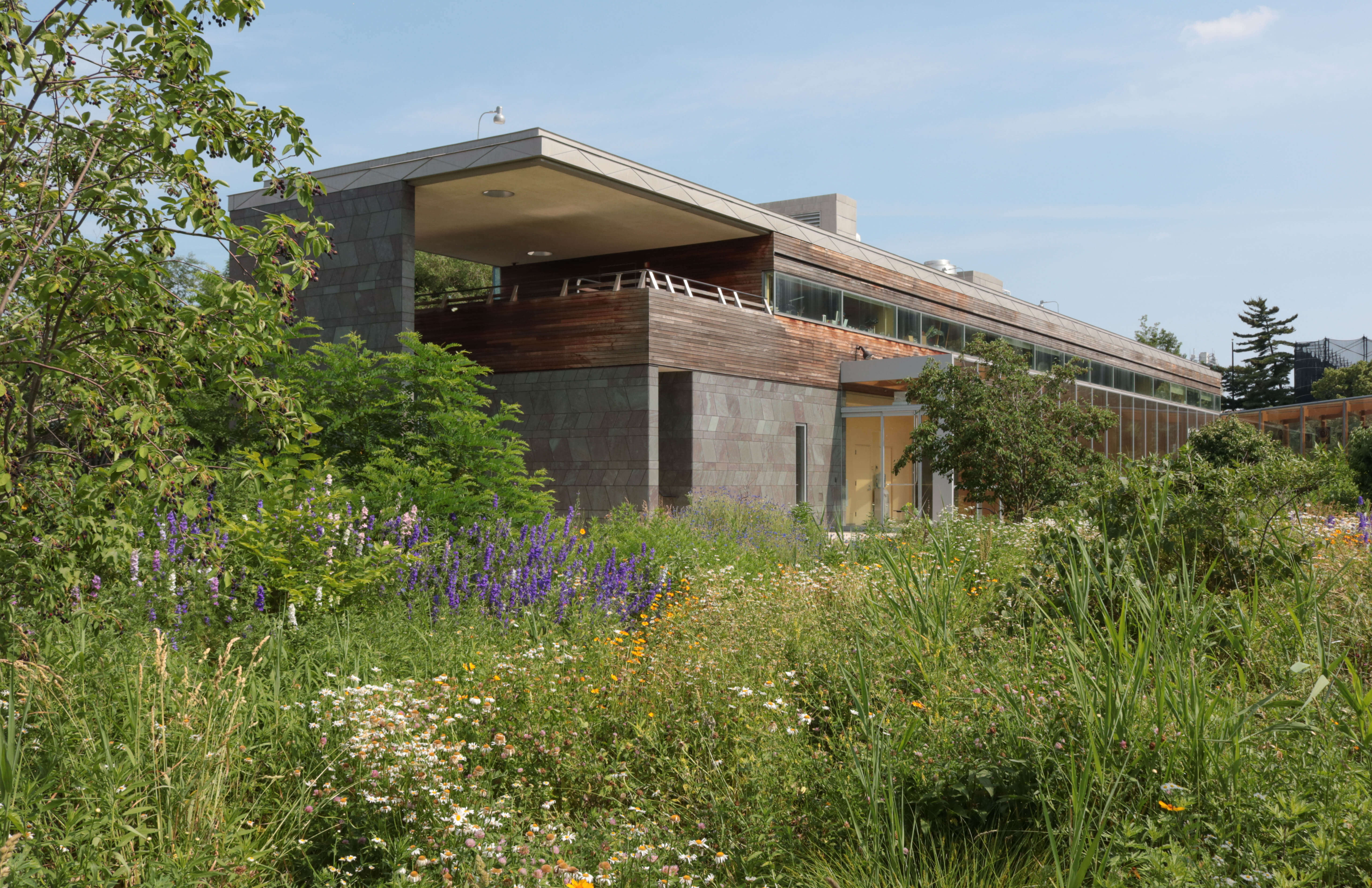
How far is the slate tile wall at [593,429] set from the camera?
17.2 m

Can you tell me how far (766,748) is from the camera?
383 cm

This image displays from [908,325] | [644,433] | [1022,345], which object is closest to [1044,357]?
[1022,345]

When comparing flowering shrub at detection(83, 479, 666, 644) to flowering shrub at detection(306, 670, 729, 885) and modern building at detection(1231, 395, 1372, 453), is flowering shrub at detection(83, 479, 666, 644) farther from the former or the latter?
modern building at detection(1231, 395, 1372, 453)

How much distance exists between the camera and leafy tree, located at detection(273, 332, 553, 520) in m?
9.45

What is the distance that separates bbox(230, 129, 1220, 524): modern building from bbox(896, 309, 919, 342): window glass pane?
65mm

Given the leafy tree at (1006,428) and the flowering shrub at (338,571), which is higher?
the leafy tree at (1006,428)

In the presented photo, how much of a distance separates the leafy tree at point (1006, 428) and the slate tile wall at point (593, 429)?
471 cm

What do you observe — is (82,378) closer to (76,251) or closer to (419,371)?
(76,251)

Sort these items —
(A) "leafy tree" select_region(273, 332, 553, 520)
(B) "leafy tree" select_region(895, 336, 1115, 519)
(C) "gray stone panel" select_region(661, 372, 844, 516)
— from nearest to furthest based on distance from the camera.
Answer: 1. (A) "leafy tree" select_region(273, 332, 553, 520)
2. (B) "leafy tree" select_region(895, 336, 1115, 519)
3. (C) "gray stone panel" select_region(661, 372, 844, 516)

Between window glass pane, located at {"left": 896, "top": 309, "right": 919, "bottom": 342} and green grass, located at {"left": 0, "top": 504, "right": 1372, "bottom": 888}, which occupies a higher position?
window glass pane, located at {"left": 896, "top": 309, "right": 919, "bottom": 342}

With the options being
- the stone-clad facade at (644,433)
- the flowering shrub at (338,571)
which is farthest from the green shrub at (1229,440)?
the flowering shrub at (338,571)

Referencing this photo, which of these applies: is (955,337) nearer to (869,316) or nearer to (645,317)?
(869,316)

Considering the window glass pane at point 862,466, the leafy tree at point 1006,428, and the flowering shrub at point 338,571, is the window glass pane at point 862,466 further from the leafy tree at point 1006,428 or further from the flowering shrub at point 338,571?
the flowering shrub at point 338,571

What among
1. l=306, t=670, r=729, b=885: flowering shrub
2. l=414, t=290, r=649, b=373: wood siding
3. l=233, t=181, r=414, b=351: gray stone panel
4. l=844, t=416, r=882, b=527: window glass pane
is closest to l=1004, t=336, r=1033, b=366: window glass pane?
l=844, t=416, r=882, b=527: window glass pane
